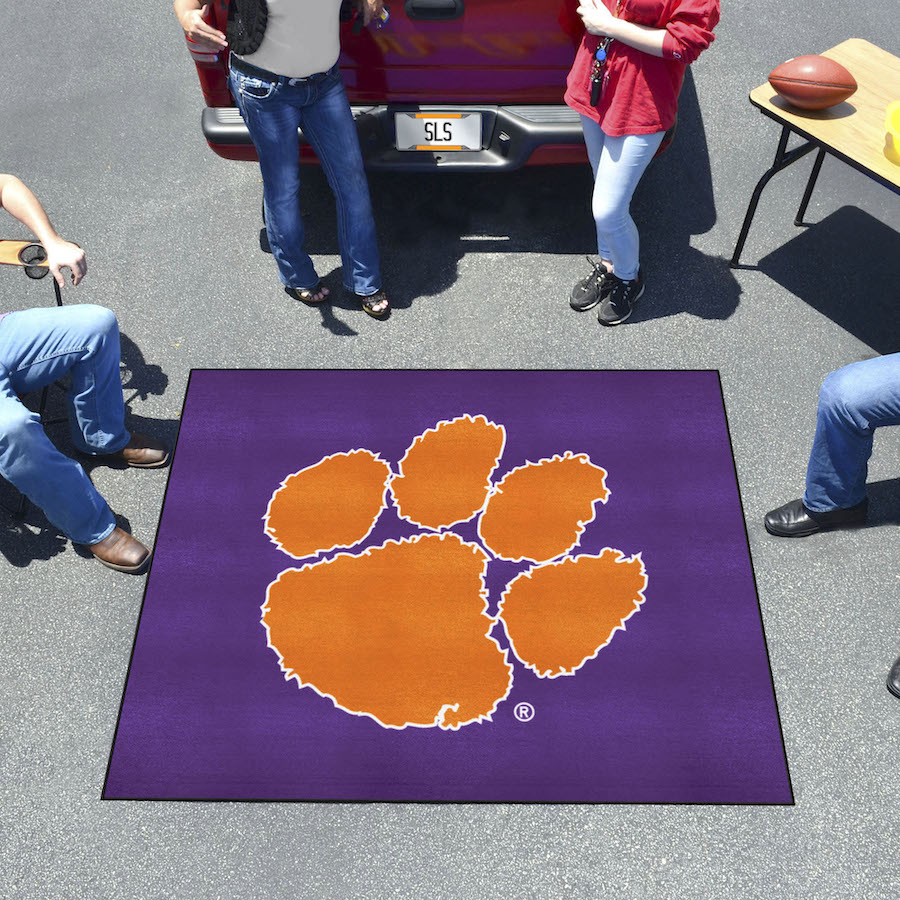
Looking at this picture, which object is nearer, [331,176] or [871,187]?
[331,176]

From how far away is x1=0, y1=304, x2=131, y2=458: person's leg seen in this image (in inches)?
123

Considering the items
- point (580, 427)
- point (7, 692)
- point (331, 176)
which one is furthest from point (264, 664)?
point (331, 176)

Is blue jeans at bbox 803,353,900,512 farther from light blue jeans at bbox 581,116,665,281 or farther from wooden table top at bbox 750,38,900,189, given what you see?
light blue jeans at bbox 581,116,665,281

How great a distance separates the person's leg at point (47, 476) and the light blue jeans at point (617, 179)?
2068 millimetres

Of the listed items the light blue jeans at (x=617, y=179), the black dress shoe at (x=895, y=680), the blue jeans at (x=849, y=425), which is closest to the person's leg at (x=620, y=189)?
the light blue jeans at (x=617, y=179)

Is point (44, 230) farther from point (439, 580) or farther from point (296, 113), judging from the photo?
point (439, 580)

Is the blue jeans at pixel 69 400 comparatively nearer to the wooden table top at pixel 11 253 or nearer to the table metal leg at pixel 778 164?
the wooden table top at pixel 11 253

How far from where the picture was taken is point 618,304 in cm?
387

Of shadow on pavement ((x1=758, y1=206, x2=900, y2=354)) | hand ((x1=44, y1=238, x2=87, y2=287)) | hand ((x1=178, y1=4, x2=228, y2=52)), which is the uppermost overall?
hand ((x1=178, y1=4, x2=228, y2=52))

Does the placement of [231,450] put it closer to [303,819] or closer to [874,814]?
[303,819]

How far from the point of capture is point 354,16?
3309 millimetres

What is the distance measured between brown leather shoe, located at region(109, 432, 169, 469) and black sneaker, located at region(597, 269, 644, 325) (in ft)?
5.94

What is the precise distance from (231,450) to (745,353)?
2054 mm

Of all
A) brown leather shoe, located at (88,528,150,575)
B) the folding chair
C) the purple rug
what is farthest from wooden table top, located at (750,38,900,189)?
brown leather shoe, located at (88,528,150,575)
